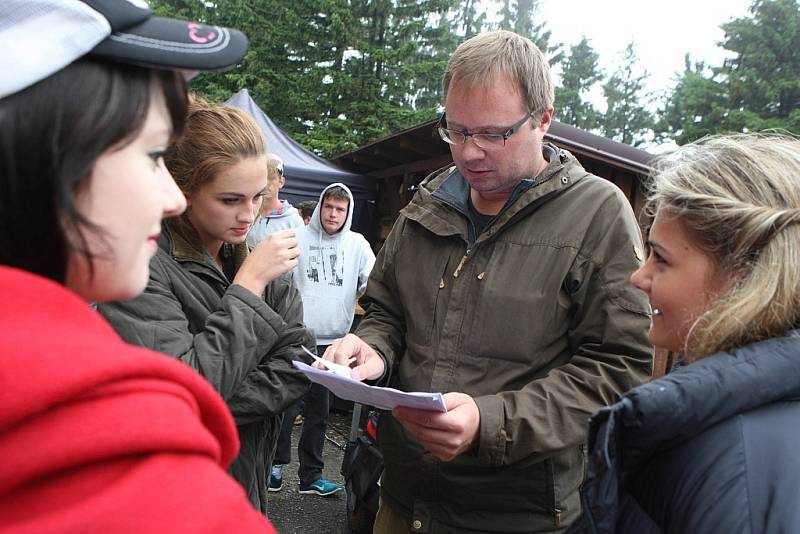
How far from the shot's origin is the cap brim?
78cm

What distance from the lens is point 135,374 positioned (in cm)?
65

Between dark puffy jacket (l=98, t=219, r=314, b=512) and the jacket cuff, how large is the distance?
0.62 metres

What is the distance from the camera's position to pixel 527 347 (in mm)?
1954

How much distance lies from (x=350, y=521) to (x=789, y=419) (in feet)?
10.2

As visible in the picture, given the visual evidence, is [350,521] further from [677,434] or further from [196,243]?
[677,434]

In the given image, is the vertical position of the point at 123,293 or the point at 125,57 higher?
the point at 125,57

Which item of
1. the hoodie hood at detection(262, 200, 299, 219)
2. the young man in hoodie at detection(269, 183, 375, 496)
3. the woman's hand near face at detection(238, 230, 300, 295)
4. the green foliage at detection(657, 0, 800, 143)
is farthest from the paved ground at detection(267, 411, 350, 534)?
the green foliage at detection(657, 0, 800, 143)

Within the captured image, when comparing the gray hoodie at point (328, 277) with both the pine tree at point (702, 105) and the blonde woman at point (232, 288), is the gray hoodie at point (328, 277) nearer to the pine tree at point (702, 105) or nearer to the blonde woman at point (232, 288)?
the blonde woman at point (232, 288)

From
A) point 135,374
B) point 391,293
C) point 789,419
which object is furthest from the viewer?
point 391,293

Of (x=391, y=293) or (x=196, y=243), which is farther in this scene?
(x=391, y=293)

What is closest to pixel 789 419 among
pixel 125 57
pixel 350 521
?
pixel 125 57

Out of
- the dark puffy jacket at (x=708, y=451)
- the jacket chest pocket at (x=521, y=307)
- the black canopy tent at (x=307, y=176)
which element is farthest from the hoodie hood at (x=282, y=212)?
the dark puffy jacket at (x=708, y=451)

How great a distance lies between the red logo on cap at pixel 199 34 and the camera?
0.87 m

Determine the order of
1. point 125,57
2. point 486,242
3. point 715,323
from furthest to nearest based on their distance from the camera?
point 486,242 < point 715,323 < point 125,57
